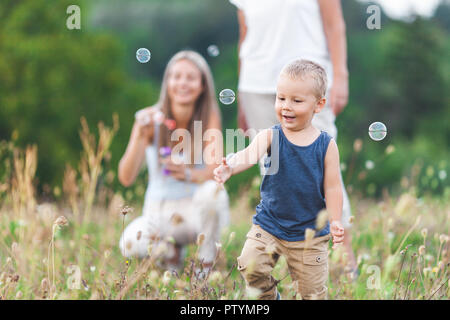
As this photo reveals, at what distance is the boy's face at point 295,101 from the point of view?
165cm

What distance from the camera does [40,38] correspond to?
11211 millimetres

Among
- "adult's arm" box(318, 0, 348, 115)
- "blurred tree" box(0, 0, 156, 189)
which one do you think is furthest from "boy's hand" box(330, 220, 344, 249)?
"blurred tree" box(0, 0, 156, 189)

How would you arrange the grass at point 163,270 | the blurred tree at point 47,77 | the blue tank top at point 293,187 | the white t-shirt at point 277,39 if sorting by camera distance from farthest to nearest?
the blurred tree at point 47,77 < the white t-shirt at point 277,39 < the grass at point 163,270 < the blue tank top at point 293,187

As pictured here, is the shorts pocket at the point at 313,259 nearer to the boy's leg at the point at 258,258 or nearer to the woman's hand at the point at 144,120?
the boy's leg at the point at 258,258

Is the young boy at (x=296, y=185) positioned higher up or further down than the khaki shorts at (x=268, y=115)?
further down

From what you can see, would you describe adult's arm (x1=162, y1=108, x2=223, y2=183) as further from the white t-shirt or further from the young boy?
the young boy

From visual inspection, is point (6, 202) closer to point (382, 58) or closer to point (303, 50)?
point (303, 50)

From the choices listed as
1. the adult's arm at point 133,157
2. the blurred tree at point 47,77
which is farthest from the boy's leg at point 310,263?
the blurred tree at point 47,77

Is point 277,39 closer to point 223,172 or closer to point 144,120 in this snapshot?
point 144,120

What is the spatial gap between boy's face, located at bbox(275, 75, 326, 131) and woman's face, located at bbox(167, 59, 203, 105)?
1.40m

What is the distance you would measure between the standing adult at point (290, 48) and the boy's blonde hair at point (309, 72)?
771mm

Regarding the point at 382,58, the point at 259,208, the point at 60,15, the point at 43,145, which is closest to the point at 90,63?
the point at 60,15

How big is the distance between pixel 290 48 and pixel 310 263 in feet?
3.53

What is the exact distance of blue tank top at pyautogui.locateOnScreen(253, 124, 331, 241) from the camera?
174cm
